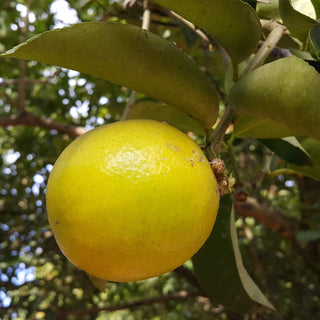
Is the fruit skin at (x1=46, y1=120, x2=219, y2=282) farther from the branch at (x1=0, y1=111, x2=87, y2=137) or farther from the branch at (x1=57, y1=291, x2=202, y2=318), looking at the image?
the branch at (x1=57, y1=291, x2=202, y2=318)

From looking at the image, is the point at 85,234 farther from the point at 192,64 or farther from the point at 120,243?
the point at 192,64

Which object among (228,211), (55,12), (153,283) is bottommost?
(153,283)

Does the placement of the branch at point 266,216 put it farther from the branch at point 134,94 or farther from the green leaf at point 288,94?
the green leaf at point 288,94

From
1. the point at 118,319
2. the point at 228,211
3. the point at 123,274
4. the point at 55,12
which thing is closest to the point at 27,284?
the point at 55,12

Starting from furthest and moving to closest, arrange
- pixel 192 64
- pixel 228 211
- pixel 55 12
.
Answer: pixel 55 12, pixel 228 211, pixel 192 64

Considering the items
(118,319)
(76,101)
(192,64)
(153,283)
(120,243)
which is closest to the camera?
(120,243)

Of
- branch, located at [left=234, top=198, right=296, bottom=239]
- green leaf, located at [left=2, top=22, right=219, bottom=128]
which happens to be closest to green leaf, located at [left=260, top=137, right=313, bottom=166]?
green leaf, located at [left=2, top=22, right=219, bottom=128]

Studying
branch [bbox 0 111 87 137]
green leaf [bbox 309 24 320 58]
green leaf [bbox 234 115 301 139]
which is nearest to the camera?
green leaf [bbox 309 24 320 58]
